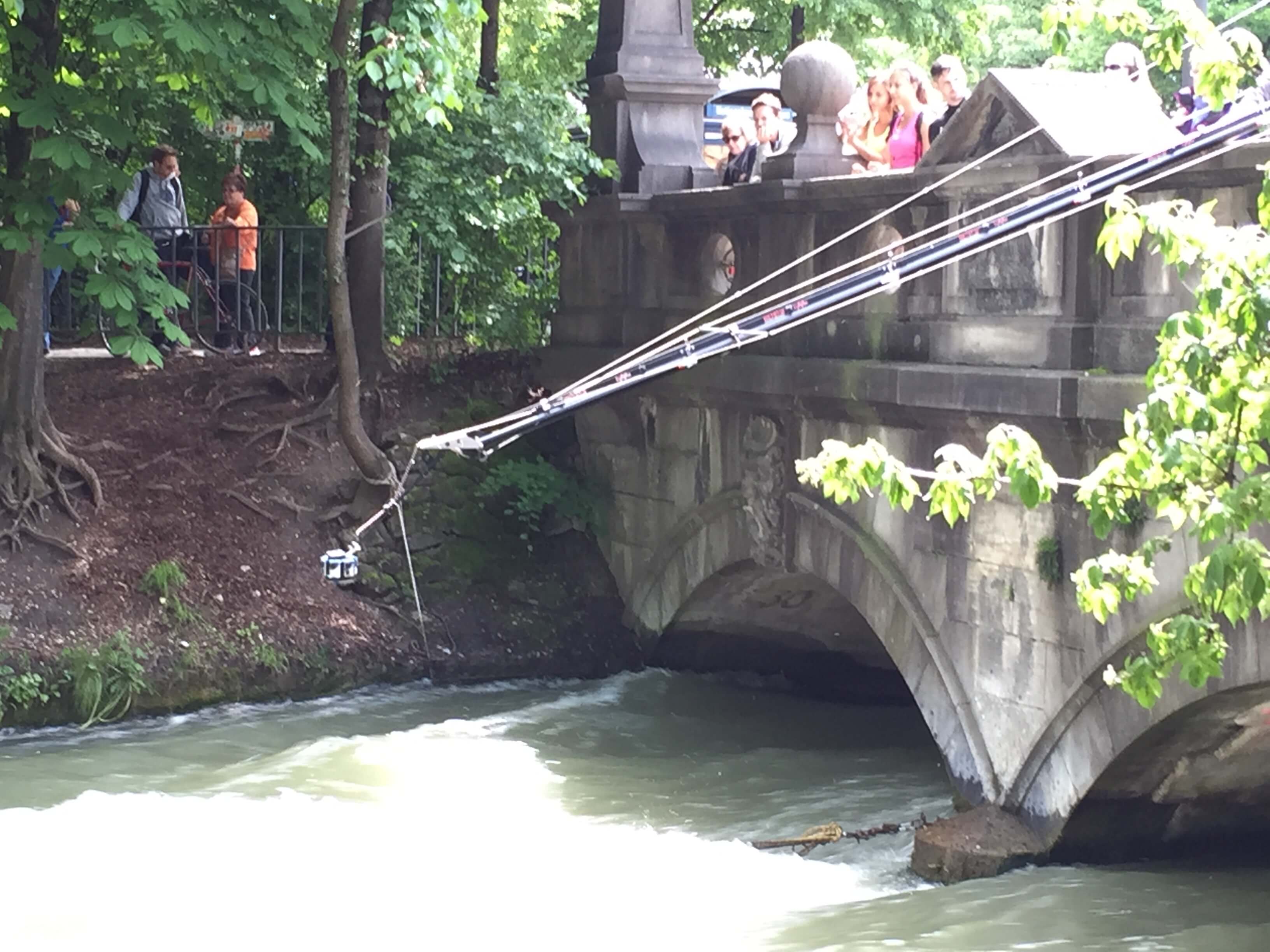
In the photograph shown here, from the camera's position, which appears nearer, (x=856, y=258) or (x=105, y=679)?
(x=856, y=258)

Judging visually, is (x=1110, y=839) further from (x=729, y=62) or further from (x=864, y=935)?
(x=729, y=62)

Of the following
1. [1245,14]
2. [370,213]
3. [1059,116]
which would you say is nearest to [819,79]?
[1059,116]

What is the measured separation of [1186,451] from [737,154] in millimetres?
7936

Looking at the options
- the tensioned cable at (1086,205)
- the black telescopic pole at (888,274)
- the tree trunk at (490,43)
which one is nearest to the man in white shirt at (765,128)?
the black telescopic pole at (888,274)

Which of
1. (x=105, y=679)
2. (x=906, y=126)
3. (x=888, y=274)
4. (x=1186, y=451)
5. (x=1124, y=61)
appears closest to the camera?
(x=1186, y=451)

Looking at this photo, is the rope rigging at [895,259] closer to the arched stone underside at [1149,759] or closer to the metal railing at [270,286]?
the arched stone underside at [1149,759]

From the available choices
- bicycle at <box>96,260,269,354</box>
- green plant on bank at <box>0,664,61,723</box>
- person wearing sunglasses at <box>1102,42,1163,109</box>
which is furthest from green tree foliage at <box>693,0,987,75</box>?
green plant on bank at <box>0,664,61,723</box>

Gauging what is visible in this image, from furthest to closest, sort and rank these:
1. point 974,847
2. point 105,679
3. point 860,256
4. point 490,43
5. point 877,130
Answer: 1. point 490,43
2. point 105,679
3. point 877,130
4. point 860,256
5. point 974,847

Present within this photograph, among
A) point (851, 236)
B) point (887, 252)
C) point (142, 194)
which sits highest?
point (142, 194)

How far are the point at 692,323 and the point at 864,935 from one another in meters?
4.92

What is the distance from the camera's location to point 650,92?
13.4m

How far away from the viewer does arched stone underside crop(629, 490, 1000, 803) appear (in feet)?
31.0

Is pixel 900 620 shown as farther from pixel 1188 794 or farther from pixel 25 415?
pixel 25 415

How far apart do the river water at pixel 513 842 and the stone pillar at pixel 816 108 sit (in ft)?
11.9
